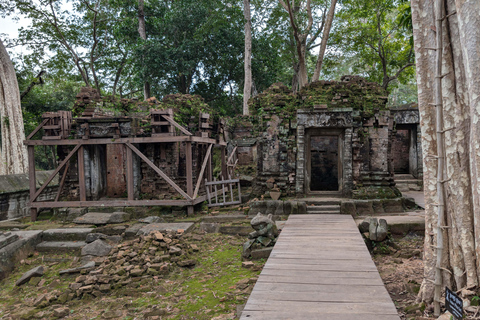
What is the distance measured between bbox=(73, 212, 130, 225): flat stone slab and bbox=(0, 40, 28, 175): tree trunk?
7686mm

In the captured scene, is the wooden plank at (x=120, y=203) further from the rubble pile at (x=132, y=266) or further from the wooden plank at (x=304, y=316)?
the wooden plank at (x=304, y=316)

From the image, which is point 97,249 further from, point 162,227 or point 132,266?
point 132,266

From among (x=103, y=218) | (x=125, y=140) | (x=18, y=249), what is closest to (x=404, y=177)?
(x=125, y=140)

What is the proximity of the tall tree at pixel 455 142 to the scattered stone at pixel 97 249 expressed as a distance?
662cm

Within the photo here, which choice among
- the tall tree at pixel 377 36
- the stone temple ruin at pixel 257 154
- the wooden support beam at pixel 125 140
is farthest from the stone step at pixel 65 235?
the tall tree at pixel 377 36

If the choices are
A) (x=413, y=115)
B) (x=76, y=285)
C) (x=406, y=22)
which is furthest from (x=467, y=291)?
(x=413, y=115)

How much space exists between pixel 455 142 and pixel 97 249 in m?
7.43

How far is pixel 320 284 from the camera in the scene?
3729 mm

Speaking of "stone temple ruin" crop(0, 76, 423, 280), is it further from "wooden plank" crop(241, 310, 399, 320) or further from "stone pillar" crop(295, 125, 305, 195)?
"wooden plank" crop(241, 310, 399, 320)

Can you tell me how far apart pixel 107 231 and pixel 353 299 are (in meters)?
7.51

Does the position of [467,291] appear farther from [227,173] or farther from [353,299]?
[227,173]

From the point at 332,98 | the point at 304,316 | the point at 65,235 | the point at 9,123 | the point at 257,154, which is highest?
the point at 9,123

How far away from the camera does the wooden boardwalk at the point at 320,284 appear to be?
3080mm

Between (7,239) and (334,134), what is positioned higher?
(334,134)
